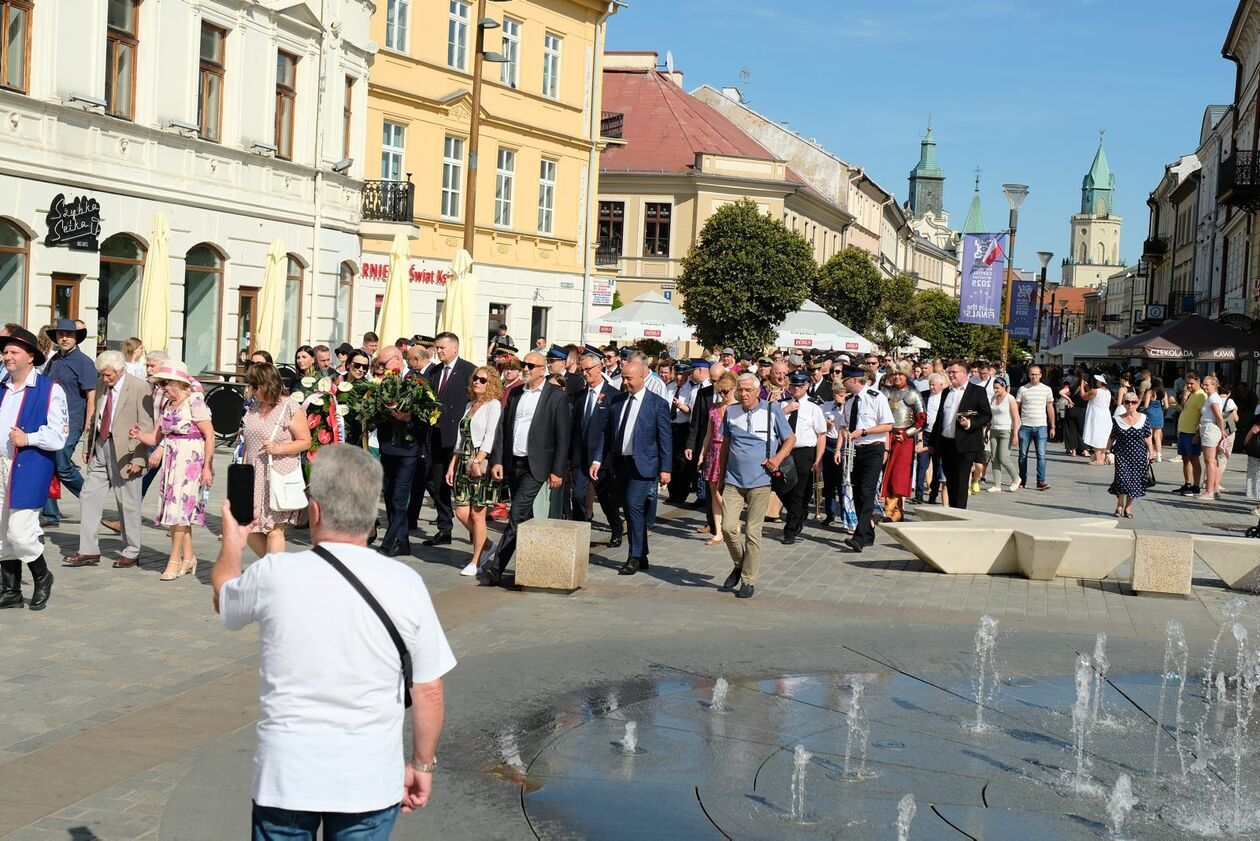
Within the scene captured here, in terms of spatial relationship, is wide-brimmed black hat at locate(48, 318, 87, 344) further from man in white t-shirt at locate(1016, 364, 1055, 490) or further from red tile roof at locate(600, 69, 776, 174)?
red tile roof at locate(600, 69, 776, 174)

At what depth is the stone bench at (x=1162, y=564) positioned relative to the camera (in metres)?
12.6

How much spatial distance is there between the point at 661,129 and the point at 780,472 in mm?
56005

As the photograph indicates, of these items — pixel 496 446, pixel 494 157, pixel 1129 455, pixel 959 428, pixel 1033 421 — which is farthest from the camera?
pixel 494 157

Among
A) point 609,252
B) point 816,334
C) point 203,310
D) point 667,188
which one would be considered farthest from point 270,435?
point 667,188

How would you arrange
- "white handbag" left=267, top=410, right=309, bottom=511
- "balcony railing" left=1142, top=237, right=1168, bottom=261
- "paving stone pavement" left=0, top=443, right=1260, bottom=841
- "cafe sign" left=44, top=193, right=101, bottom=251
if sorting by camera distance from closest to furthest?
1. "paving stone pavement" left=0, top=443, right=1260, bottom=841
2. "white handbag" left=267, top=410, right=309, bottom=511
3. "cafe sign" left=44, top=193, right=101, bottom=251
4. "balcony railing" left=1142, top=237, right=1168, bottom=261

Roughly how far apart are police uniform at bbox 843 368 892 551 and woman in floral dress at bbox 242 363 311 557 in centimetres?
649

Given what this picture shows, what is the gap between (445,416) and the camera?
13586mm

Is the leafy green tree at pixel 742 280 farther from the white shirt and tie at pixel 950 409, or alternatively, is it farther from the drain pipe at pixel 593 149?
the white shirt and tie at pixel 950 409

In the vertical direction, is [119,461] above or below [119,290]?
below

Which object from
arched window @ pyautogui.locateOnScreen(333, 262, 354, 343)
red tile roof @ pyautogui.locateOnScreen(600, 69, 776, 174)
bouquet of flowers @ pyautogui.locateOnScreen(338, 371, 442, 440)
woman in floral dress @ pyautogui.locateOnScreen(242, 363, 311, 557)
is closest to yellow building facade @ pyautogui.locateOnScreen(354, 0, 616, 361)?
arched window @ pyautogui.locateOnScreen(333, 262, 354, 343)

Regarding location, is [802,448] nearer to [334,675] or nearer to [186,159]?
[334,675]

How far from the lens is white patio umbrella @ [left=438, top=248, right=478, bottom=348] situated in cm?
2448

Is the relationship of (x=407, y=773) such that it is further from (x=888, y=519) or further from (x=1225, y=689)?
(x=888, y=519)

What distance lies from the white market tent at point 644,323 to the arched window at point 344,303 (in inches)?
224
